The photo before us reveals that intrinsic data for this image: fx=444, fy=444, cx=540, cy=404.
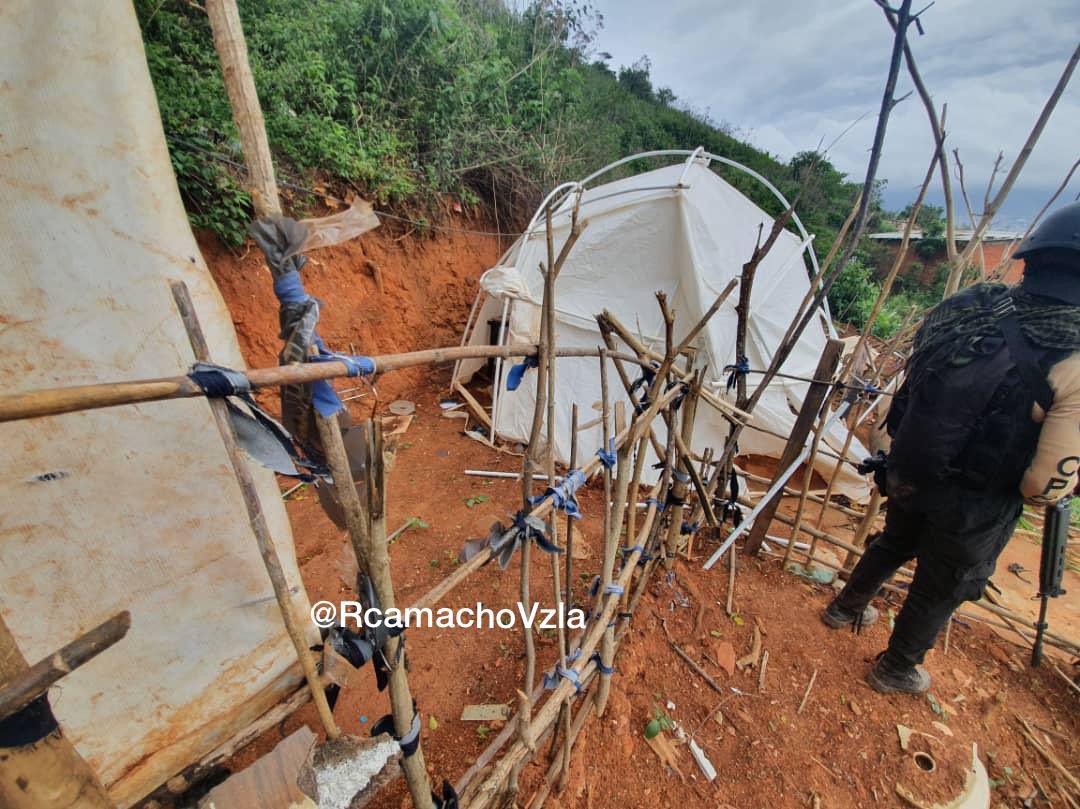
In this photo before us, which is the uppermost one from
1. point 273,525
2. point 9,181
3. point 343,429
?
point 9,181

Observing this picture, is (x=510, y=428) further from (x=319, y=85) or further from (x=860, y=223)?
(x=319, y=85)

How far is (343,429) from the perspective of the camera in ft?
4.22

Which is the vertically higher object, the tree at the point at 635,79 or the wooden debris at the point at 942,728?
the tree at the point at 635,79

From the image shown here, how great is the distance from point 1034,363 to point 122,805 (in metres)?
3.73

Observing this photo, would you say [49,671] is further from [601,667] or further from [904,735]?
[904,735]

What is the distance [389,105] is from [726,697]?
22.1ft

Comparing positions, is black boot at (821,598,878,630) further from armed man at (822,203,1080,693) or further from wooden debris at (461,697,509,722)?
wooden debris at (461,697,509,722)

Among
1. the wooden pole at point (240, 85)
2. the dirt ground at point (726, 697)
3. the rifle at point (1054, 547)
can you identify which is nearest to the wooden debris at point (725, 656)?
the dirt ground at point (726, 697)

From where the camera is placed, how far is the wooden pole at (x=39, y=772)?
64 centimetres

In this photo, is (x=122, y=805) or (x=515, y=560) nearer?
(x=122, y=805)

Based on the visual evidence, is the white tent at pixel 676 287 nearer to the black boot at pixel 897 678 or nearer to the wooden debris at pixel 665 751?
the black boot at pixel 897 678

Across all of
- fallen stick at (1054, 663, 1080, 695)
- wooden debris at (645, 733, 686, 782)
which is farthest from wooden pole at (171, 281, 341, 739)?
fallen stick at (1054, 663, 1080, 695)

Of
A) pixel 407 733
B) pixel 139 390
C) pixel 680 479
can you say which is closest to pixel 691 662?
pixel 680 479

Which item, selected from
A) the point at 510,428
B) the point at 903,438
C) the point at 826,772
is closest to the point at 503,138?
the point at 510,428
